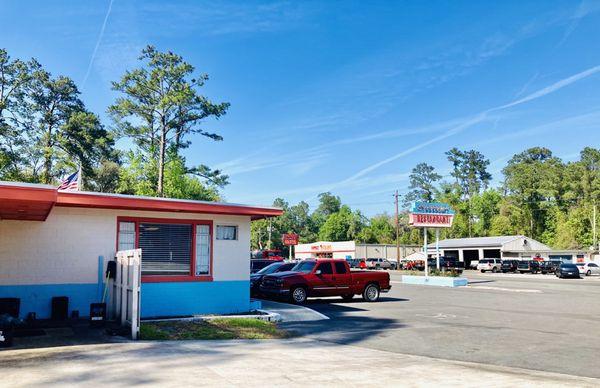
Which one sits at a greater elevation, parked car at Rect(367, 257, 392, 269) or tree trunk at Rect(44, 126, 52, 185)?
tree trunk at Rect(44, 126, 52, 185)

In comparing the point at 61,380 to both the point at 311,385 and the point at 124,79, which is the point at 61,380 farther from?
the point at 124,79

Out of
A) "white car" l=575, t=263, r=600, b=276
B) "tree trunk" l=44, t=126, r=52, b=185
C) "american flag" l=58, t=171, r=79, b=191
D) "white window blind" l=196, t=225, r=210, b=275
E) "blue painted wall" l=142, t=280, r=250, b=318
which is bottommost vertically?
"white car" l=575, t=263, r=600, b=276

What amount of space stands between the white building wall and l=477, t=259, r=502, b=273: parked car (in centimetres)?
5385

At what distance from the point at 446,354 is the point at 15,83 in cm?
4570

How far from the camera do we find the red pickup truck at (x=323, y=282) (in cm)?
1931

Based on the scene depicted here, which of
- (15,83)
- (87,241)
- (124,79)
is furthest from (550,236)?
(87,241)

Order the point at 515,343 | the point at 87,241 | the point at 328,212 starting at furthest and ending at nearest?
the point at 328,212, the point at 87,241, the point at 515,343

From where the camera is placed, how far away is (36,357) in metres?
8.38

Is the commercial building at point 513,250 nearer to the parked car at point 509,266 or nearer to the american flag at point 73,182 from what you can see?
the parked car at point 509,266

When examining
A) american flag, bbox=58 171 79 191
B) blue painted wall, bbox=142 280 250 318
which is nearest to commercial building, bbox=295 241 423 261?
american flag, bbox=58 171 79 191

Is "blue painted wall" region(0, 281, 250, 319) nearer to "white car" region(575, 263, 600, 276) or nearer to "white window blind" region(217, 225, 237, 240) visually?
"white window blind" region(217, 225, 237, 240)

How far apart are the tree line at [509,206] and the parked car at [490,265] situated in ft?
76.5

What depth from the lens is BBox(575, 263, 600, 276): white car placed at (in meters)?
53.4

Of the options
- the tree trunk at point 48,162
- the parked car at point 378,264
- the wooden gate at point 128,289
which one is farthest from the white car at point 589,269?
the tree trunk at point 48,162
